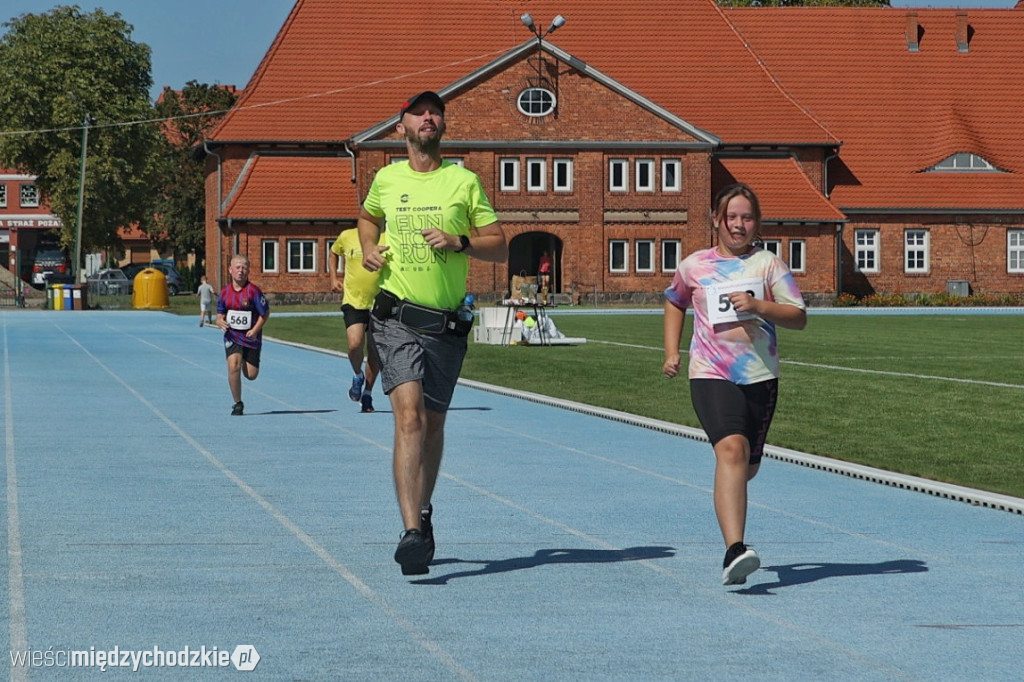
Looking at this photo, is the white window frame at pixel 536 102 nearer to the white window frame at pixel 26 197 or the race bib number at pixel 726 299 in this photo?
the race bib number at pixel 726 299

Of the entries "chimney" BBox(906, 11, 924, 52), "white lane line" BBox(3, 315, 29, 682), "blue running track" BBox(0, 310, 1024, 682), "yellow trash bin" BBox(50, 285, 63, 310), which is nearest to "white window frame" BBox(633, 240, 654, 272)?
"chimney" BBox(906, 11, 924, 52)

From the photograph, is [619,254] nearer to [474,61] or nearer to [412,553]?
[474,61]

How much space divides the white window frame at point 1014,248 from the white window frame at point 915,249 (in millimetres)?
3218

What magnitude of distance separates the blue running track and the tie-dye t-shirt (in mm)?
1001

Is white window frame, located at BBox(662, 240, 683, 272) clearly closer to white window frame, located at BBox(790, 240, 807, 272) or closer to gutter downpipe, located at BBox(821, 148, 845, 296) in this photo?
white window frame, located at BBox(790, 240, 807, 272)

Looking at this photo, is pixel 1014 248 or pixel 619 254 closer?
pixel 619 254

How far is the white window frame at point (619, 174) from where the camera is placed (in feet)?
213

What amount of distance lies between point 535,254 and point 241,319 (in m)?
50.5

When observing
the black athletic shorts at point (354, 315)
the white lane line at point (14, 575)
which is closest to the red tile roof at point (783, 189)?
the black athletic shorts at point (354, 315)

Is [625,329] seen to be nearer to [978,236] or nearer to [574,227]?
[574,227]

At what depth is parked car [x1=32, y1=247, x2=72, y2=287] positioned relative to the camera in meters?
99.0

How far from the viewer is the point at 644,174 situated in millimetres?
65375

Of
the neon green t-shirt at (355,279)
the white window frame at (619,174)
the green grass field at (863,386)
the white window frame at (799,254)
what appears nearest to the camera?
the green grass field at (863,386)

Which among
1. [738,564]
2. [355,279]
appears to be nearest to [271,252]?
[355,279]
